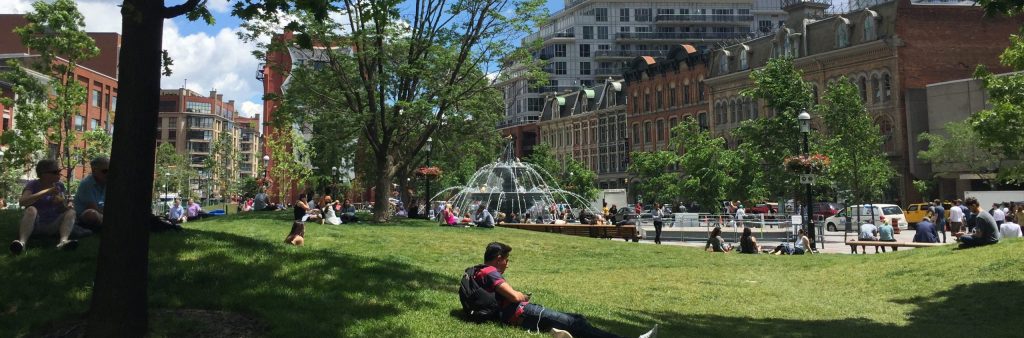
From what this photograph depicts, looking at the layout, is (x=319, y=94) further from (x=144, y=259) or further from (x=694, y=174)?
(x=694, y=174)

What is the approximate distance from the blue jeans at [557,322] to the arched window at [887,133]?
50.8 metres

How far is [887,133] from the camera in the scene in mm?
51531

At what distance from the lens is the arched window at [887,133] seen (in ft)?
168

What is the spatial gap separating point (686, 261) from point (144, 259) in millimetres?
14865

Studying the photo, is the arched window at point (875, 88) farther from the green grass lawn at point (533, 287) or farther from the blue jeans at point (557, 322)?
the blue jeans at point (557, 322)

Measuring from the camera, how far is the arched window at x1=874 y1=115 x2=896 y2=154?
51.1 metres

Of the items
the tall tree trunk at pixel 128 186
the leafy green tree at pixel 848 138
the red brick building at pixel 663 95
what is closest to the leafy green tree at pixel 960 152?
the leafy green tree at pixel 848 138

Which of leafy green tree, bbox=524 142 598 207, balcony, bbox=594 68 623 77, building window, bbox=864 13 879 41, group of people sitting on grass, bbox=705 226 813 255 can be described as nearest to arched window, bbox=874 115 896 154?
building window, bbox=864 13 879 41

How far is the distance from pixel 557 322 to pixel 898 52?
5149 cm

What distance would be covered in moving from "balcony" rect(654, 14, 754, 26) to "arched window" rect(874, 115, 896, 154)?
194 ft

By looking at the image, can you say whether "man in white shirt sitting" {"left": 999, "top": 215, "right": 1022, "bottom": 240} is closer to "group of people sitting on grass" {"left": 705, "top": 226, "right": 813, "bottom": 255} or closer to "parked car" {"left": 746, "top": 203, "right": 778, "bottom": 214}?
"group of people sitting on grass" {"left": 705, "top": 226, "right": 813, "bottom": 255}

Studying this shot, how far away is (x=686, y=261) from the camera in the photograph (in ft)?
60.9

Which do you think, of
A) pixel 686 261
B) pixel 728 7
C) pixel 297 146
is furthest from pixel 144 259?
pixel 728 7

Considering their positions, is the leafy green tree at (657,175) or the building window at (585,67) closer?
the leafy green tree at (657,175)
